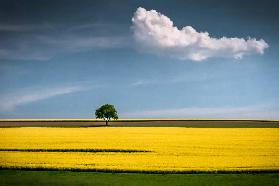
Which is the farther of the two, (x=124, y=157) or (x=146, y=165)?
(x=124, y=157)

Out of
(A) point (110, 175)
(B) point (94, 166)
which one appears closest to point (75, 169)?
(B) point (94, 166)

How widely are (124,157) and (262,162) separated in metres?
8.04

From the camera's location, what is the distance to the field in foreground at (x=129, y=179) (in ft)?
59.2

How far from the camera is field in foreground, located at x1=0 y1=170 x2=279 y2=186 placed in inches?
711

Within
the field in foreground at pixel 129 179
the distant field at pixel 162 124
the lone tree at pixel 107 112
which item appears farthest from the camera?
the lone tree at pixel 107 112

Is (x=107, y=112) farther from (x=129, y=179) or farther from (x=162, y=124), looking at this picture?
(x=129, y=179)

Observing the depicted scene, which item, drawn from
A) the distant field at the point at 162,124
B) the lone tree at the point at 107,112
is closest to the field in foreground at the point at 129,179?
the distant field at the point at 162,124

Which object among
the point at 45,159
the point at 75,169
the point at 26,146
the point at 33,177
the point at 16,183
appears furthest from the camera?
the point at 26,146

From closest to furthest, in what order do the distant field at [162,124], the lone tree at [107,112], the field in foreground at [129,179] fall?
the field in foreground at [129,179]
the distant field at [162,124]
the lone tree at [107,112]

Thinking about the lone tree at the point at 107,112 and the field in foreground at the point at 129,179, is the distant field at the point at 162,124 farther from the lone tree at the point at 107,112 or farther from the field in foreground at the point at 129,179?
the field in foreground at the point at 129,179

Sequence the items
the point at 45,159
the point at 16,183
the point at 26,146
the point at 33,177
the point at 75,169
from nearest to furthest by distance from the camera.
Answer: the point at 16,183 < the point at 33,177 < the point at 75,169 < the point at 45,159 < the point at 26,146

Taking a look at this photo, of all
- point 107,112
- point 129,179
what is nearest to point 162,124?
point 107,112

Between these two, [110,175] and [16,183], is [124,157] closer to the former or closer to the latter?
[110,175]

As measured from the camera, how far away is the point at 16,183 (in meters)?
18.0
